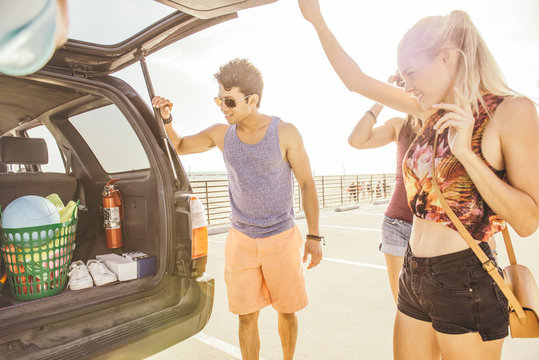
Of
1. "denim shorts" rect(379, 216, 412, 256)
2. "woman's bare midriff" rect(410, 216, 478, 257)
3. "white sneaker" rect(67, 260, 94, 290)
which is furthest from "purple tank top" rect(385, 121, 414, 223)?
"white sneaker" rect(67, 260, 94, 290)

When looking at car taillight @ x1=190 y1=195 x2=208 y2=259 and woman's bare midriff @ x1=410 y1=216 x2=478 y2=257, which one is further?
car taillight @ x1=190 y1=195 x2=208 y2=259

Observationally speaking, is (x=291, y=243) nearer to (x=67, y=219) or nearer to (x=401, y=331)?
(x=401, y=331)

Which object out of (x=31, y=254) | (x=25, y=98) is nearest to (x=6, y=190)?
(x=25, y=98)

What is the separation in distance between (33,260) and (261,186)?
1435mm

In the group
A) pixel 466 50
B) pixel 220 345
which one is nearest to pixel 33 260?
pixel 220 345

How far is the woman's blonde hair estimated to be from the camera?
49.4 inches

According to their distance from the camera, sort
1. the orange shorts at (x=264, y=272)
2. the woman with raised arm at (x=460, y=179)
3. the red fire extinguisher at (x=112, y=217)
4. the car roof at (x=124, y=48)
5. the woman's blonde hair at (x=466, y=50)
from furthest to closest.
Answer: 1. the red fire extinguisher at (x=112, y=217)
2. the orange shorts at (x=264, y=272)
3. the car roof at (x=124, y=48)
4. the woman's blonde hair at (x=466, y=50)
5. the woman with raised arm at (x=460, y=179)

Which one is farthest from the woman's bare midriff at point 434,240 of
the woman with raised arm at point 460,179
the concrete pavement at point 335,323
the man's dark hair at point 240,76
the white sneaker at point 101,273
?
the white sneaker at point 101,273

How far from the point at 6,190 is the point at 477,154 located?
3.13m

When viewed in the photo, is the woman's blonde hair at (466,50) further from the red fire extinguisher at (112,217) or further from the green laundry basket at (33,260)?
the red fire extinguisher at (112,217)

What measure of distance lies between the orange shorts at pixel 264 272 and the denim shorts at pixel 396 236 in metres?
0.66

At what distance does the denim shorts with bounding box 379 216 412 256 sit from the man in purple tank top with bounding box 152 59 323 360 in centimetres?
64

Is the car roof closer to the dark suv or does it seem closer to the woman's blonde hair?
the dark suv

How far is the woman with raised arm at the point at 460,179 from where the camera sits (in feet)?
3.78
